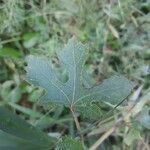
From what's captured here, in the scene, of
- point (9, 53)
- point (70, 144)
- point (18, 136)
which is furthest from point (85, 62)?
point (70, 144)

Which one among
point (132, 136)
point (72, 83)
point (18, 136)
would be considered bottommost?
point (132, 136)

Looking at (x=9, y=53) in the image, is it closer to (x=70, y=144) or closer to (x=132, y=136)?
(x=132, y=136)

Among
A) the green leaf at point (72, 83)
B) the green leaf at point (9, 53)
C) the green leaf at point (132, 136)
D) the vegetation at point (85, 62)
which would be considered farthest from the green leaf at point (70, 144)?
the green leaf at point (9, 53)

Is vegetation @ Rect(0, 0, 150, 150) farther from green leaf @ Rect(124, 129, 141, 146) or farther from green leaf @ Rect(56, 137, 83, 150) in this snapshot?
green leaf @ Rect(56, 137, 83, 150)

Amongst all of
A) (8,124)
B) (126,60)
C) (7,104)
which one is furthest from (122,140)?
(8,124)

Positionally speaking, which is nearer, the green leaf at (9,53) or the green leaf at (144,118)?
the green leaf at (144,118)

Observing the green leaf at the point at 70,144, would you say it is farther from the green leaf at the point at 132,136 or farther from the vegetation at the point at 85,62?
the green leaf at the point at 132,136

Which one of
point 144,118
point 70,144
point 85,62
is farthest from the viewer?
point 85,62
